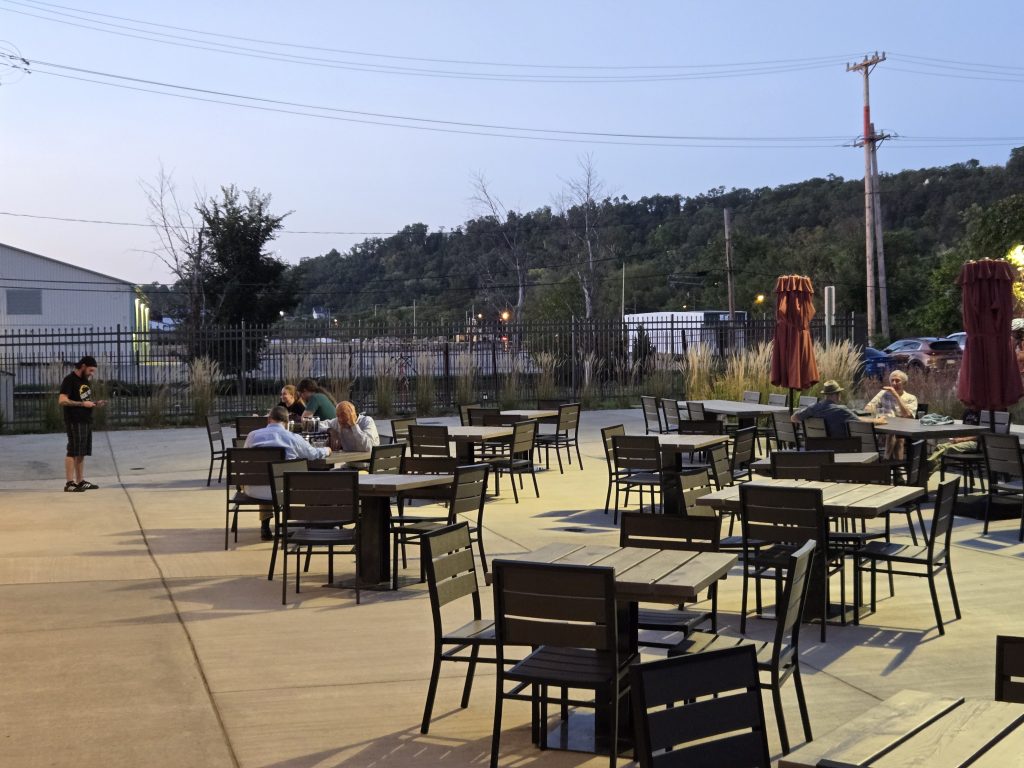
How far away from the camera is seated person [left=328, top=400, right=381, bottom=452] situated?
422 inches

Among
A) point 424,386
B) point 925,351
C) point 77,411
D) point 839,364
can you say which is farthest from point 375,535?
point 925,351

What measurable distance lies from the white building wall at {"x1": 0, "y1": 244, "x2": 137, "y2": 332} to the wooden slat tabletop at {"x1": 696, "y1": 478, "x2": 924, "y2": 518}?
42263 mm

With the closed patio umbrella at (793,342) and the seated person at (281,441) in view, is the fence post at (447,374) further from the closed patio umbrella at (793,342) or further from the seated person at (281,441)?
the seated person at (281,441)

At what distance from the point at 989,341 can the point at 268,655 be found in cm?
798

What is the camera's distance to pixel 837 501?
6.93 metres

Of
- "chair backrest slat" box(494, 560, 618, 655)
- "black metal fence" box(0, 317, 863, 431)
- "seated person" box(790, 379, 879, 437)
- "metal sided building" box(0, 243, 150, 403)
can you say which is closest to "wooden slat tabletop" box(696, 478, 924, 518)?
"chair backrest slat" box(494, 560, 618, 655)

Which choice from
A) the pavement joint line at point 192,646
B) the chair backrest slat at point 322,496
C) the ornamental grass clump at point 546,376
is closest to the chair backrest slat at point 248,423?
the pavement joint line at point 192,646

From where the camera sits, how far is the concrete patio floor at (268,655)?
4.95 metres

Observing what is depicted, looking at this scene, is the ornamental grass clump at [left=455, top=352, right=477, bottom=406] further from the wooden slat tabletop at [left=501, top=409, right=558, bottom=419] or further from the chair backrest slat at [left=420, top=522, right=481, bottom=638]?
the chair backrest slat at [left=420, top=522, right=481, bottom=638]

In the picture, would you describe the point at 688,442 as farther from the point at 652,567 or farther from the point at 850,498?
the point at 652,567

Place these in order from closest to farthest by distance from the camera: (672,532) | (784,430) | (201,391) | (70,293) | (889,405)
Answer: (672,532), (784,430), (889,405), (201,391), (70,293)

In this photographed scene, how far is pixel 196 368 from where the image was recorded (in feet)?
76.0

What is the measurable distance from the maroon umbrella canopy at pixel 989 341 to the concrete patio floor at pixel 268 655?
1.57 m

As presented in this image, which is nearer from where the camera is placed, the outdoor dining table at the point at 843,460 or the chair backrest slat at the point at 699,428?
the outdoor dining table at the point at 843,460
